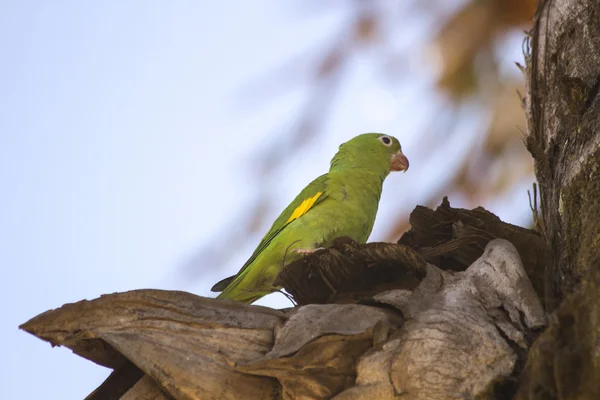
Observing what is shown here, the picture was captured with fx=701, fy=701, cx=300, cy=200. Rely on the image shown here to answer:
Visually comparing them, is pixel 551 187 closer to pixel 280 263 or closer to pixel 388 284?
pixel 388 284

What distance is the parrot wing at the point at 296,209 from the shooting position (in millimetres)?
4230

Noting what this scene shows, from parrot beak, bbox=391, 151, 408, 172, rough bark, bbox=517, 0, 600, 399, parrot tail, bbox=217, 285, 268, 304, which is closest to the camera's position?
rough bark, bbox=517, 0, 600, 399

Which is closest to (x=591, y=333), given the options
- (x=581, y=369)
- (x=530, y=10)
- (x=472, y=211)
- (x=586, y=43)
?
(x=581, y=369)

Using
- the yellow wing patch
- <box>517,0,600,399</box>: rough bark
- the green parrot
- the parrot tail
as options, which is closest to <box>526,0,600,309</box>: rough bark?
<box>517,0,600,399</box>: rough bark

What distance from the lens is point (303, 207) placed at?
4227 mm

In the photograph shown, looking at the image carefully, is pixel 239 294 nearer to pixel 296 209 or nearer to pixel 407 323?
pixel 296 209

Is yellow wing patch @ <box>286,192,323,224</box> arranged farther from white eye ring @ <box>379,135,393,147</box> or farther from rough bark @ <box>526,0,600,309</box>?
rough bark @ <box>526,0,600,309</box>

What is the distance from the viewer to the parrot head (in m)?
4.90

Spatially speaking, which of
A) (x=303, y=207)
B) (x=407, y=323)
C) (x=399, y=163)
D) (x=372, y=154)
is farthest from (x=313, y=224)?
(x=407, y=323)

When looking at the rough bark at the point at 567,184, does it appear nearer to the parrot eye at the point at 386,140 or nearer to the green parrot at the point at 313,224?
the green parrot at the point at 313,224

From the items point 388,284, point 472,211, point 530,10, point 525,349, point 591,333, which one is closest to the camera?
point 591,333

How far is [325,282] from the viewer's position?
2.12 metres

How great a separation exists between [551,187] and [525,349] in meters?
0.83

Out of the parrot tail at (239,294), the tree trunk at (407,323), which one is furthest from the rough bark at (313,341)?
the parrot tail at (239,294)
